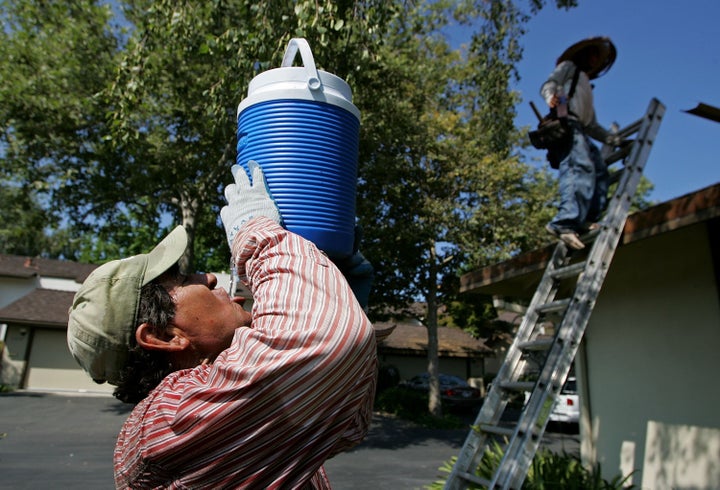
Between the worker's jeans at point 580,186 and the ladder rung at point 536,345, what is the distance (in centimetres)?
106

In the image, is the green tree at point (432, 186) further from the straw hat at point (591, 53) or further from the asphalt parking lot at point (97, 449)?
the straw hat at point (591, 53)

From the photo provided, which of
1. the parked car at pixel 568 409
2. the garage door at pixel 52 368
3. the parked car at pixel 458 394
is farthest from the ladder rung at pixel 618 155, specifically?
the garage door at pixel 52 368

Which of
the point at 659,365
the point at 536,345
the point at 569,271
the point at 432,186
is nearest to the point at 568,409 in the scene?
the point at 432,186

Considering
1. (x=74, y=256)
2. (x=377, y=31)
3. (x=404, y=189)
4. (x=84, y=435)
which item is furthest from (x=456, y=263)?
(x=74, y=256)

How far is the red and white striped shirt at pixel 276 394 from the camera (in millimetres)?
1067

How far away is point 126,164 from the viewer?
12.5 meters

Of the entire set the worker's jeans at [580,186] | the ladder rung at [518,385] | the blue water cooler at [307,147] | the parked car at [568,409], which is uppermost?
the worker's jeans at [580,186]

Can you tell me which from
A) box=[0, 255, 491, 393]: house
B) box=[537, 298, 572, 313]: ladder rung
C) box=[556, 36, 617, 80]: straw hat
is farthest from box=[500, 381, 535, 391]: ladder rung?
box=[0, 255, 491, 393]: house

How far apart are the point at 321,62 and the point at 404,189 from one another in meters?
11.7

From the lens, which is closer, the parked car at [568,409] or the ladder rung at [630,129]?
the ladder rung at [630,129]

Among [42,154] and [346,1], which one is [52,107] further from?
[346,1]

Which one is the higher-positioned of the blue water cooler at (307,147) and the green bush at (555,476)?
the blue water cooler at (307,147)

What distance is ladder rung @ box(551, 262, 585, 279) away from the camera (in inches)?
160

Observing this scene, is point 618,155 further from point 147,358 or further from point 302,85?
point 147,358
